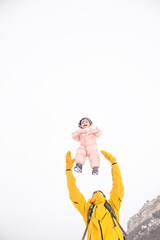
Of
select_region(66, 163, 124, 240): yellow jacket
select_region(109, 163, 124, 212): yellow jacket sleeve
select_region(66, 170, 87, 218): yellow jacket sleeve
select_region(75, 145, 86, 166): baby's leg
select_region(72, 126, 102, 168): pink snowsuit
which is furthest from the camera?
select_region(72, 126, 102, 168): pink snowsuit

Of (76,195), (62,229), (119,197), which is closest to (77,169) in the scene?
(76,195)

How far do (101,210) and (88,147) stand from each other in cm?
342

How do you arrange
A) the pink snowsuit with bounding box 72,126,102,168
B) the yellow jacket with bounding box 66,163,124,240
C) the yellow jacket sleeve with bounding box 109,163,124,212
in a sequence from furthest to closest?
the pink snowsuit with bounding box 72,126,102,168 < the yellow jacket sleeve with bounding box 109,163,124,212 < the yellow jacket with bounding box 66,163,124,240

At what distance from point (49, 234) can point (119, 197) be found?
172561 mm

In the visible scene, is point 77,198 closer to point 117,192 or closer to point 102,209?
point 102,209

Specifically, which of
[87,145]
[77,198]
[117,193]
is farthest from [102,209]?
[87,145]

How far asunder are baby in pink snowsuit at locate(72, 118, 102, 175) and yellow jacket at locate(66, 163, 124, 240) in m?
1.53

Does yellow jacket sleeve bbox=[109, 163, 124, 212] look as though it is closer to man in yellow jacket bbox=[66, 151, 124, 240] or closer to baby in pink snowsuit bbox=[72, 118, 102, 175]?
man in yellow jacket bbox=[66, 151, 124, 240]

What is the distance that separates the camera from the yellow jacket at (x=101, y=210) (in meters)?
4.03

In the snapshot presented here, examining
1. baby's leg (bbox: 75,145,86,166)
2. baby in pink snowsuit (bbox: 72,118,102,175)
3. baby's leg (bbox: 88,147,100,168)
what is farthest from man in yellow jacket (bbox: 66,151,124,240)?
baby's leg (bbox: 88,147,100,168)

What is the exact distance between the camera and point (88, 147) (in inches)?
296

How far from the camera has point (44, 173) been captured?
176m

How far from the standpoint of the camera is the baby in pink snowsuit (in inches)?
261

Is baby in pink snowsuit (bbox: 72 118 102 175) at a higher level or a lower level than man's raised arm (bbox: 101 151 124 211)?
higher
